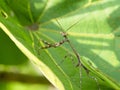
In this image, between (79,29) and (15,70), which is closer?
(79,29)

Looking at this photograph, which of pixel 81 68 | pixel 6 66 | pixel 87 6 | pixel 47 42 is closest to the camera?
pixel 81 68

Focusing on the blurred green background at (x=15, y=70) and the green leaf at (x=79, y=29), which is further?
the blurred green background at (x=15, y=70)

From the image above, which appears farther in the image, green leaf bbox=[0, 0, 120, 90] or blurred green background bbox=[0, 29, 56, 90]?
blurred green background bbox=[0, 29, 56, 90]

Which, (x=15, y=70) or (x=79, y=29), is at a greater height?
(x=15, y=70)

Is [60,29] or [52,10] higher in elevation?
[52,10]

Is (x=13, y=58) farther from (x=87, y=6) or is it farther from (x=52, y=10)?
(x=87, y=6)

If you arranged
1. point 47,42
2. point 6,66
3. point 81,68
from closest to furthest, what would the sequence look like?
1. point 81,68
2. point 47,42
3. point 6,66

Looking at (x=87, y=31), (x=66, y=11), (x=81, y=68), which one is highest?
(x=66, y=11)

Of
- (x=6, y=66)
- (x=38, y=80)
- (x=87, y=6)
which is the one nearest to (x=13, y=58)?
(x=6, y=66)
